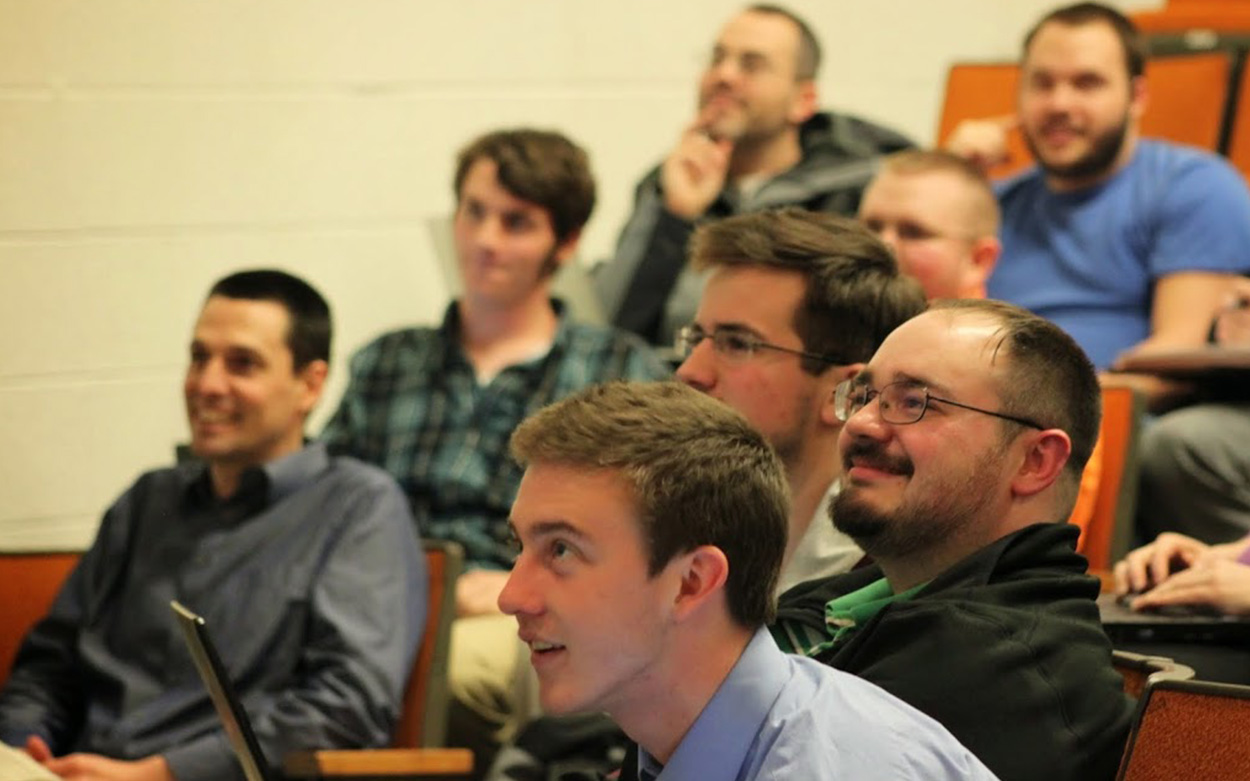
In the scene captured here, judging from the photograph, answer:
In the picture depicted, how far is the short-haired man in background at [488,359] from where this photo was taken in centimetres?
325

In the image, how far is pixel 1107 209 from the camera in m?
3.69

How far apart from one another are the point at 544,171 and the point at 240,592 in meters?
1.03

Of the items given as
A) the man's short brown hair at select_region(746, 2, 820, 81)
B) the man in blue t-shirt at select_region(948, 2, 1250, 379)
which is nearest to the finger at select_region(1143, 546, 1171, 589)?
the man in blue t-shirt at select_region(948, 2, 1250, 379)

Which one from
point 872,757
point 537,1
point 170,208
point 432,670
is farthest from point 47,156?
point 872,757

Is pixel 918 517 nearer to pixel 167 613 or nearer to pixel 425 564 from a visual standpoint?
pixel 425 564

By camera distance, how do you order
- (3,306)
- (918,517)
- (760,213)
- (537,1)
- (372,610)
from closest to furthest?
(918,517)
(760,213)
(372,610)
(3,306)
(537,1)

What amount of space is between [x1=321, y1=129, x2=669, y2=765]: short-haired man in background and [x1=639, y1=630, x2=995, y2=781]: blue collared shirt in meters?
1.77

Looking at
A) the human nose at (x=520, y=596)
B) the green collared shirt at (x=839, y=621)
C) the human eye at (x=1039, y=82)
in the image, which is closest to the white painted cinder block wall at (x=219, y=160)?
the human eye at (x=1039, y=82)

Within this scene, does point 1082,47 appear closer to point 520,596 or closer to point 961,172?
point 961,172

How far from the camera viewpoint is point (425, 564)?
2795 millimetres

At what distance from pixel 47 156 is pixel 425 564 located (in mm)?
1264

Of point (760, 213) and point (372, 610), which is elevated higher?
point (760, 213)

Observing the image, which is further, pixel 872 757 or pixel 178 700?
pixel 178 700

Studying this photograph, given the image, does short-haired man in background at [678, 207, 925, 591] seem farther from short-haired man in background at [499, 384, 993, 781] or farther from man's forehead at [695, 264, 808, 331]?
short-haired man in background at [499, 384, 993, 781]
